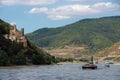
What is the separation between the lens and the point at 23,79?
490ft

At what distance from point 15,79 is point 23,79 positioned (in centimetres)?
338

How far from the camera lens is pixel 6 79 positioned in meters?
147

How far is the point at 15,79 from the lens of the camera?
5812 inches

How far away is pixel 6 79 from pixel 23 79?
21.2 feet

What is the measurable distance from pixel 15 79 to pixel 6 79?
3322 millimetres
